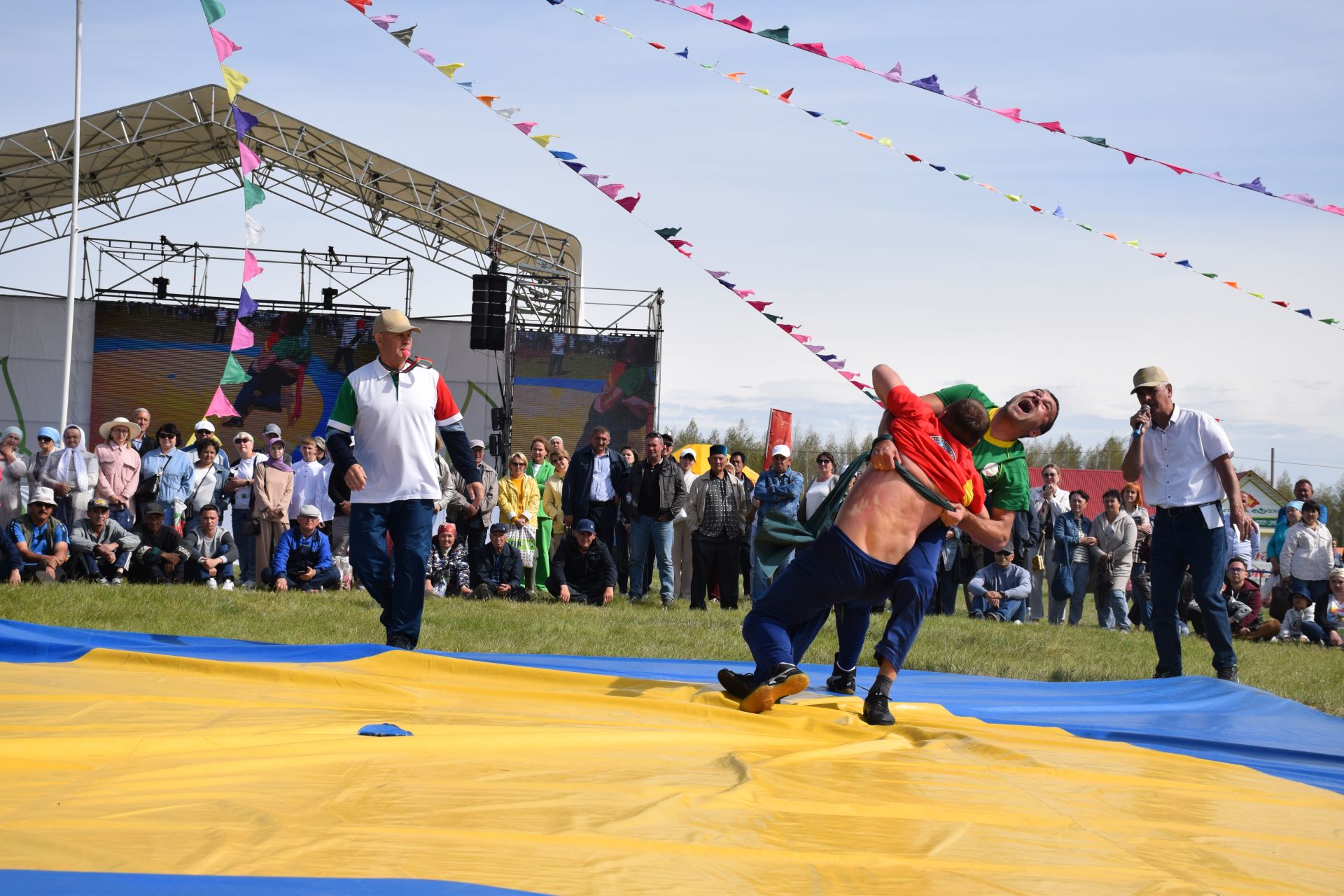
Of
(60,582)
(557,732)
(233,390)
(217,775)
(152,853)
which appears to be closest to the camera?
(152,853)

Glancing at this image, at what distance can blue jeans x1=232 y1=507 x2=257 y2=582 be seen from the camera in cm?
1185

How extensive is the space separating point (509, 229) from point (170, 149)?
254 inches

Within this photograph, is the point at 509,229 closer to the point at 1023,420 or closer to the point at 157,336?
the point at 157,336

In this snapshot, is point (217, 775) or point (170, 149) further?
point (170, 149)

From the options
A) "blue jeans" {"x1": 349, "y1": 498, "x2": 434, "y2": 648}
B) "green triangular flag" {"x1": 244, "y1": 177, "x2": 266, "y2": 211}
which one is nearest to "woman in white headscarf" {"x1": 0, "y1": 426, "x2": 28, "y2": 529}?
"green triangular flag" {"x1": 244, "y1": 177, "x2": 266, "y2": 211}

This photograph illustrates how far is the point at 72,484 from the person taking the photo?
11055mm

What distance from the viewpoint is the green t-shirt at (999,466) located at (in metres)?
5.41

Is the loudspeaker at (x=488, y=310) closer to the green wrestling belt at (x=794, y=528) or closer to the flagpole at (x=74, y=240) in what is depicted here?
the flagpole at (x=74, y=240)

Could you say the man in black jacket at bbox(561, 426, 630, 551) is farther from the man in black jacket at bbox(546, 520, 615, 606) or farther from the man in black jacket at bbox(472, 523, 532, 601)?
the man in black jacket at bbox(472, 523, 532, 601)

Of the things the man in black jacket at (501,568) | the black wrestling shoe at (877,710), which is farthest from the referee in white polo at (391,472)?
the man in black jacket at (501,568)

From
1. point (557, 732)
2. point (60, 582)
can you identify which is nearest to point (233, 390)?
point (60, 582)

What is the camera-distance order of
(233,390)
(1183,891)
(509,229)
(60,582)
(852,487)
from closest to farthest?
1. (1183,891)
2. (852,487)
3. (60,582)
4. (233,390)
5. (509,229)

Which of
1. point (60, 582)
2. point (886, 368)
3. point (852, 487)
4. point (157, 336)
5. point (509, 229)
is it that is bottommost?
point (60, 582)

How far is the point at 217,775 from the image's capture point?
296cm
